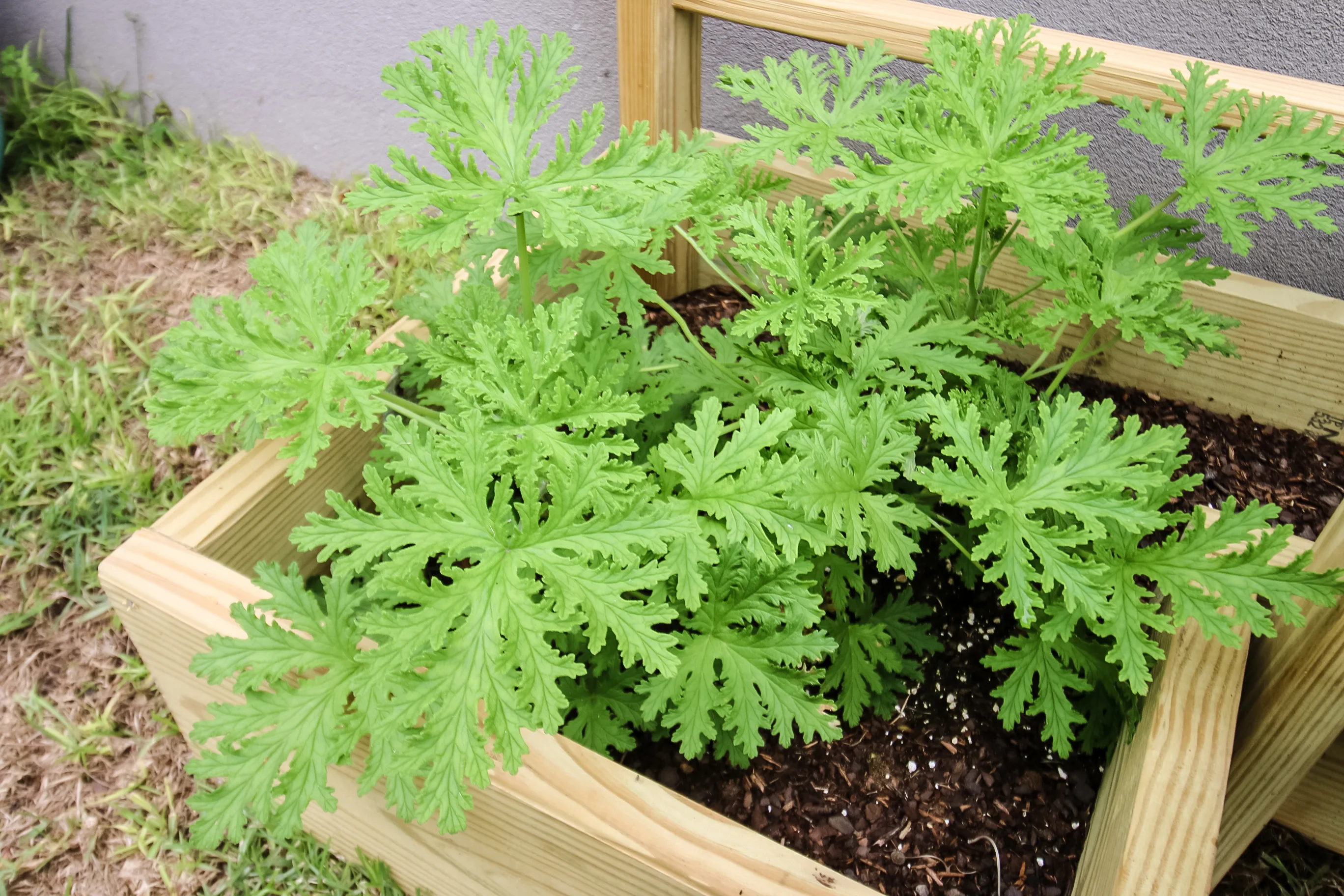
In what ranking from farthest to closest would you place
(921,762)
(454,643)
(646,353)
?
(646,353) → (921,762) → (454,643)

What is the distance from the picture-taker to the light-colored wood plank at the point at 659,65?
1.63 metres

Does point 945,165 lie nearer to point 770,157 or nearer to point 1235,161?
point 770,157

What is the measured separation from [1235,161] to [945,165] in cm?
43

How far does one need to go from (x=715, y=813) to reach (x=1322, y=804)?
1.08 metres

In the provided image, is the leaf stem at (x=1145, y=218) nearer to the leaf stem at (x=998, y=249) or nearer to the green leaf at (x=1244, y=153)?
the green leaf at (x=1244, y=153)

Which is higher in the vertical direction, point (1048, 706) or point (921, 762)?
point (1048, 706)

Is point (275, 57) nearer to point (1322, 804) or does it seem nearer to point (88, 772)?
point (88, 772)

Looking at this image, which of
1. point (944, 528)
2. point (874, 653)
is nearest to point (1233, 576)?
point (944, 528)

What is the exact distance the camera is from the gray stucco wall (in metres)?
1.93

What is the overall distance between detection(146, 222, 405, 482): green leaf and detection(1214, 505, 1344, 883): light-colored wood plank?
1.18 m

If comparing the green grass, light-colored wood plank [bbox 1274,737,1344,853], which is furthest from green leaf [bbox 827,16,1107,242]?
the green grass

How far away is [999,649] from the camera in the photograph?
1.33 m

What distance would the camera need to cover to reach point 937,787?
4.83 ft

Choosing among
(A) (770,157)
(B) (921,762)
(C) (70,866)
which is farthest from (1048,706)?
(C) (70,866)
